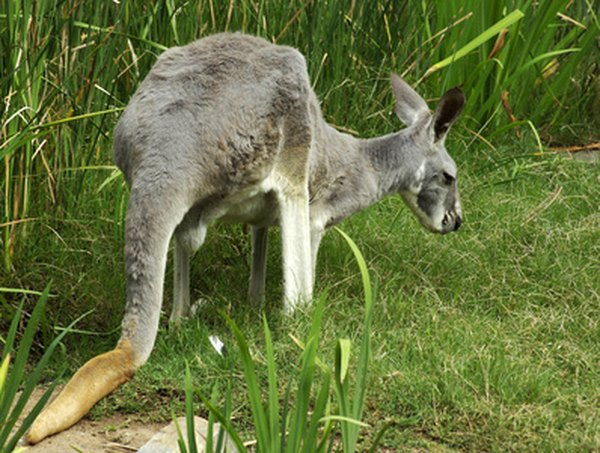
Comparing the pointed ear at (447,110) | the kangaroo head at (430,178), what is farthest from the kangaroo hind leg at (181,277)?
the pointed ear at (447,110)

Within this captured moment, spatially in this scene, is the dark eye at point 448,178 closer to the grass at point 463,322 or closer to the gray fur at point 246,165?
the gray fur at point 246,165

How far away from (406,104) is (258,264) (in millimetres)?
1268

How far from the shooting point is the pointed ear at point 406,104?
636 cm

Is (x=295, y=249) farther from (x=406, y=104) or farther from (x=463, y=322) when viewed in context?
(x=406, y=104)

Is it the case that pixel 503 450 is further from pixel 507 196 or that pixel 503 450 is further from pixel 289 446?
pixel 507 196

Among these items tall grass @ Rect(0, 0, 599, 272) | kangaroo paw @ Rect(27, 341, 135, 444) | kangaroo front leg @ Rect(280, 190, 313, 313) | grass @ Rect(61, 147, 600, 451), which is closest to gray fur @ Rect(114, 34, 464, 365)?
kangaroo front leg @ Rect(280, 190, 313, 313)

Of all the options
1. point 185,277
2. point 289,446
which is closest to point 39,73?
point 185,277

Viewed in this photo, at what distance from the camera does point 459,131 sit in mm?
7496

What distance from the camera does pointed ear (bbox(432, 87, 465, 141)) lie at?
19.3ft

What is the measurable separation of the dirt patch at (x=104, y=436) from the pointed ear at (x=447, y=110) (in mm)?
2233

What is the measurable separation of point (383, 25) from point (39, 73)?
106 inches

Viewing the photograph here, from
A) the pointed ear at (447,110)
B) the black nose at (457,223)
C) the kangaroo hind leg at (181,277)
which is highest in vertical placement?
the pointed ear at (447,110)

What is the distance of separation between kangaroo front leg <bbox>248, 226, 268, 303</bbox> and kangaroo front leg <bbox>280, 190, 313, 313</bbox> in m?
0.31

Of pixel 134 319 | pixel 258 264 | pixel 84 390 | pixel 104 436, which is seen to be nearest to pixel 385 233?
pixel 258 264
